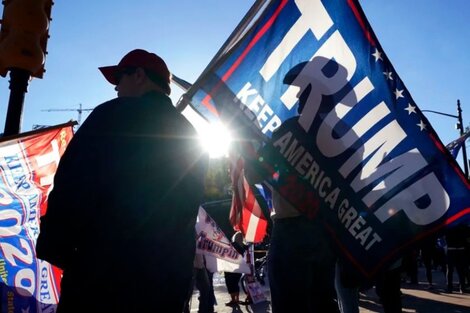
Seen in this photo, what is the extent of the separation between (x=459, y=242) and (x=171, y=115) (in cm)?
1087

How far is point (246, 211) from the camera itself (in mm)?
4812

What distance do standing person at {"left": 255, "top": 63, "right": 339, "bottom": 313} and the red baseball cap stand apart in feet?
3.06

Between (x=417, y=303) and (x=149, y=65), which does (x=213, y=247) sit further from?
(x=149, y=65)

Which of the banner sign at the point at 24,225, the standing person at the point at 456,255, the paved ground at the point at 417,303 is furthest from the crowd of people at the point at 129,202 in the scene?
the standing person at the point at 456,255

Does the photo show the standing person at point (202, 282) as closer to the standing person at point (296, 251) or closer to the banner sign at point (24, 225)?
the banner sign at point (24, 225)

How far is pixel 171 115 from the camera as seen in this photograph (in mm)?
2000

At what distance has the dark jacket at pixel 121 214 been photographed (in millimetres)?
1574

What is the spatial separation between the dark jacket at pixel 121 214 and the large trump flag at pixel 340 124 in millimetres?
994

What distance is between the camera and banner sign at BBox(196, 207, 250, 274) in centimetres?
704

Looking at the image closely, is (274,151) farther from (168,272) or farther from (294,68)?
(168,272)

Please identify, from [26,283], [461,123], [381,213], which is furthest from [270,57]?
[461,123]

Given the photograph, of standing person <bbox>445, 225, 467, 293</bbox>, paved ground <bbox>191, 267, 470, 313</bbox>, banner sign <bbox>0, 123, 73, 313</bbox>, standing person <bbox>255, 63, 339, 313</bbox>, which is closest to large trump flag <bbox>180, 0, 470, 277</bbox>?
standing person <bbox>255, 63, 339, 313</bbox>

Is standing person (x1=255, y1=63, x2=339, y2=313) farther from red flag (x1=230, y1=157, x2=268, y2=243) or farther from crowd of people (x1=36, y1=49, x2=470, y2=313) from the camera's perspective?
red flag (x1=230, y1=157, x2=268, y2=243)

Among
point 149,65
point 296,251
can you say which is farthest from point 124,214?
point 296,251
